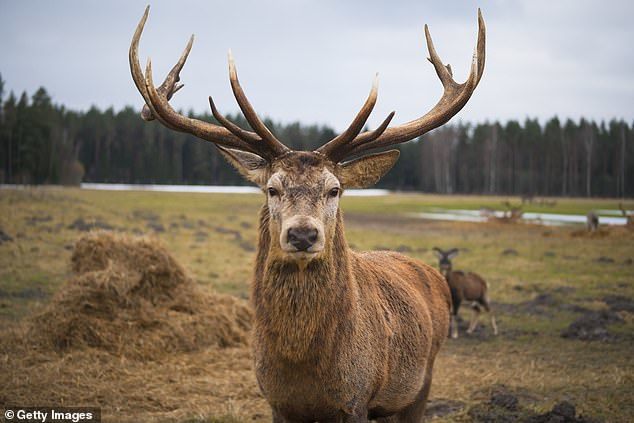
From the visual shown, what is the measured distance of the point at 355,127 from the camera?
399 cm

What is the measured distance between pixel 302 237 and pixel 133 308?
6.33 meters

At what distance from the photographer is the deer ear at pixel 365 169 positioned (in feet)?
13.9

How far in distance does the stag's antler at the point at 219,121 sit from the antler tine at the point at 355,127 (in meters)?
0.35

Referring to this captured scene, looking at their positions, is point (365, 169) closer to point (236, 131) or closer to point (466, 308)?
point (236, 131)

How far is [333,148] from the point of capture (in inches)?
161

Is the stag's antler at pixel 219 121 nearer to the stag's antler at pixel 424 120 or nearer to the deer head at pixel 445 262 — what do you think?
the stag's antler at pixel 424 120

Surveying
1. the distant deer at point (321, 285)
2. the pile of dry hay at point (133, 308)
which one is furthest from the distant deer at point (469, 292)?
the distant deer at point (321, 285)

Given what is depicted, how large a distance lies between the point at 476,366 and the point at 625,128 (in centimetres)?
1346

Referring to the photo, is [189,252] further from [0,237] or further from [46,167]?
[46,167]

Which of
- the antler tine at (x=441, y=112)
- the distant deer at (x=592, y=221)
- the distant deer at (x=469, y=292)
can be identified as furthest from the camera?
the distant deer at (x=592, y=221)

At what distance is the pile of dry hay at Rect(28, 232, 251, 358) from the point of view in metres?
8.14

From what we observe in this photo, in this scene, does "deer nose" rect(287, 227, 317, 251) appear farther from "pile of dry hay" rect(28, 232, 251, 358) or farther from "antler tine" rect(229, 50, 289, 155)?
"pile of dry hay" rect(28, 232, 251, 358)

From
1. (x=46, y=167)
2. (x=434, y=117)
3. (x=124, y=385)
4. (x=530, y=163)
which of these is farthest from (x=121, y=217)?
(x=530, y=163)

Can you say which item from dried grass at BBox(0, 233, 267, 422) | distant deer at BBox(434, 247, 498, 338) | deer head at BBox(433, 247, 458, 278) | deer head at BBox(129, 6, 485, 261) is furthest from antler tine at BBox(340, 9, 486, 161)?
deer head at BBox(433, 247, 458, 278)
